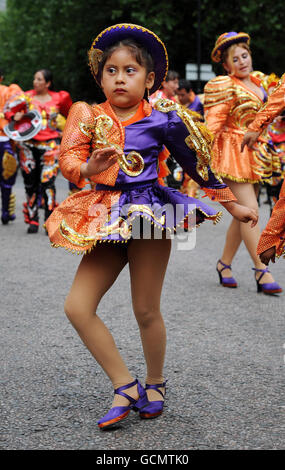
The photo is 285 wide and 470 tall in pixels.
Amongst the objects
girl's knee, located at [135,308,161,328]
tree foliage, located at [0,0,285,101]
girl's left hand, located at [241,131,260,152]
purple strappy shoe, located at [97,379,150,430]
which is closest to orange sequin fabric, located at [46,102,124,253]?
girl's knee, located at [135,308,161,328]

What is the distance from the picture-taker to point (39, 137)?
365 inches

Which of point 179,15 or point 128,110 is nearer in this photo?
point 128,110

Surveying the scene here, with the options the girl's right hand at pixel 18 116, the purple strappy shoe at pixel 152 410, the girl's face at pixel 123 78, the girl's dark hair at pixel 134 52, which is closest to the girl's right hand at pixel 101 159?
the girl's face at pixel 123 78

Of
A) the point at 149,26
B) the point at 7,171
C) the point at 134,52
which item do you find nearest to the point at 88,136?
the point at 134,52

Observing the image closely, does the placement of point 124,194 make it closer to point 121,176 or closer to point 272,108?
point 121,176

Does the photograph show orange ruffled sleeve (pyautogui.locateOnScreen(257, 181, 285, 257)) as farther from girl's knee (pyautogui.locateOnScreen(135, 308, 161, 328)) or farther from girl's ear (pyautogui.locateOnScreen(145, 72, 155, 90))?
girl's ear (pyautogui.locateOnScreen(145, 72, 155, 90))

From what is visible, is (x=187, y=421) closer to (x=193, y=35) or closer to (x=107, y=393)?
(x=107, y=393)

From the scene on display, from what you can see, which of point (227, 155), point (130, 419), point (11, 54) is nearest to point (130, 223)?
point (130, 419)

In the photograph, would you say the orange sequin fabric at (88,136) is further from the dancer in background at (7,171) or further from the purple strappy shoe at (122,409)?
the dancer in background at (7,171)

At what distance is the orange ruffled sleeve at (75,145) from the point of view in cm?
312

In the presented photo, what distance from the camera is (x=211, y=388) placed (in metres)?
3.73

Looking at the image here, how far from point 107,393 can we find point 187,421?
49 centimetres

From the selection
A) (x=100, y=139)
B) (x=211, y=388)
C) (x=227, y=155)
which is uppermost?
(x=100, y=139)
